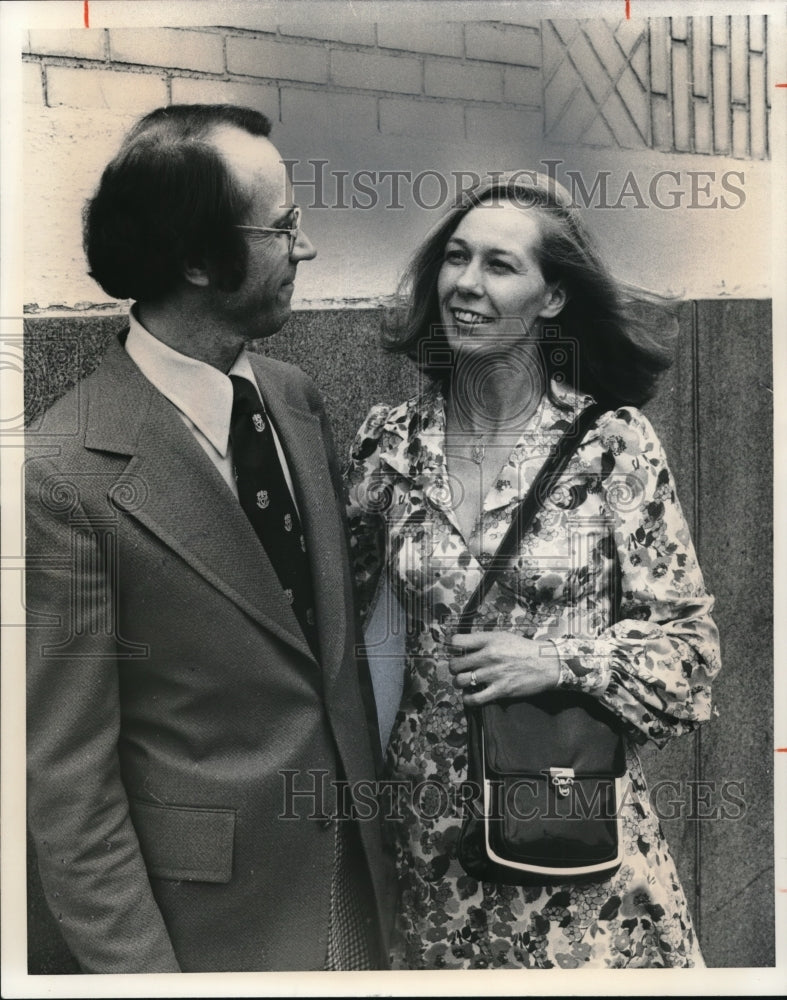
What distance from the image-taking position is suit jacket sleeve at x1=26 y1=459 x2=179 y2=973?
258 cm

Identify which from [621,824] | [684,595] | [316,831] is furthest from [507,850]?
[684,595]

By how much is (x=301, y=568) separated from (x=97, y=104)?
1306mm

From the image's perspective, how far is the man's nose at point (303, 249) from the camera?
9.02 feet

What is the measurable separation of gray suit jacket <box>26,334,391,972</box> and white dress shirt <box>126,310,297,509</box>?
1.5 inches

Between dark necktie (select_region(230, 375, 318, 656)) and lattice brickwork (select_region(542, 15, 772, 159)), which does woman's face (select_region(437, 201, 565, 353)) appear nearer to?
lattice brickwork (select_region(542, 15, 772, 159))

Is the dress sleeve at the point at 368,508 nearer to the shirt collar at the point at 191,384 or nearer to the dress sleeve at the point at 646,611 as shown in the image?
the shirt collar at the point at 191,384

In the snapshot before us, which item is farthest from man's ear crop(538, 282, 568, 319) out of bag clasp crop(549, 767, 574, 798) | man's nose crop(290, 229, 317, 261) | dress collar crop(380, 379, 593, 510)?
bag clasp crop(549, 767, 574, 798)

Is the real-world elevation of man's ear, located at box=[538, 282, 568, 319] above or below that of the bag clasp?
above

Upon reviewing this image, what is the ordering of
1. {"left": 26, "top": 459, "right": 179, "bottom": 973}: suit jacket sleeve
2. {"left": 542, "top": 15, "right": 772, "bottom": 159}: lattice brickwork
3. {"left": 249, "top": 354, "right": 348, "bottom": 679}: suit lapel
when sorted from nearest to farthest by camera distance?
{"left": 26, "top": 459, "right": 179, "bottom": 973}: suit jacket sleeve < {"left": 249, "top": 354, "right": 348, "bottom": 679}: suit lapel < {"left": 542, "top": 15, "right": 772, "bottom": 159}: lattice brickwork

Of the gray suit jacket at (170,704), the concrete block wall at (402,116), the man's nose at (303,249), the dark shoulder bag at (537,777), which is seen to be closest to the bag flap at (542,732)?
the dark shoulder bag at (537,777)

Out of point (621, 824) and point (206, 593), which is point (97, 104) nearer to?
point (206, 593)

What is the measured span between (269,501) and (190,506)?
0.19 m

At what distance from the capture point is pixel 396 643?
2777mm

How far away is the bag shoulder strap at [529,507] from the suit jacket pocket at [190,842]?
0.76 metres
